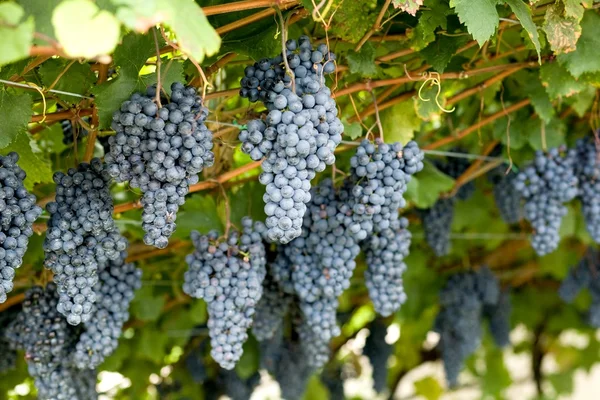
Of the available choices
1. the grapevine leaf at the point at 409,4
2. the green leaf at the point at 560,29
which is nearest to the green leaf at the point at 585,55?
the green leaf at the point at 560,29

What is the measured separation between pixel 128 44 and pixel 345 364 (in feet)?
11.2

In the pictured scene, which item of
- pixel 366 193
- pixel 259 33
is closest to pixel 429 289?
pixel 366 193

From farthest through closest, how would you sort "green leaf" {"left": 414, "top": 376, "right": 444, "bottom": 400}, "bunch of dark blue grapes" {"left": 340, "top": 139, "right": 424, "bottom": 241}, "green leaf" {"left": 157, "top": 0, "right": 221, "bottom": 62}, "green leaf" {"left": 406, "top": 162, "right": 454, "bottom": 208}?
"green leaf" {"left": 414, "top": 376, "right": 444, "bottom": 400} → "green leaf" {"left": 406, "top": 162, "right": 454, "bottom": 208} → "bunch of dark blue grapes" {"left": 340, "top": 139, "right": 424, "bottom": 241} → "green leaf" {"left": 157, "top": 0, "right": 221, "bottom": 62}

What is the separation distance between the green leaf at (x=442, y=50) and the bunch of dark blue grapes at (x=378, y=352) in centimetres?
214

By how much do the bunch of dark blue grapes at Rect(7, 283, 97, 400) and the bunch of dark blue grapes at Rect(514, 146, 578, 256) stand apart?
60.4 inches

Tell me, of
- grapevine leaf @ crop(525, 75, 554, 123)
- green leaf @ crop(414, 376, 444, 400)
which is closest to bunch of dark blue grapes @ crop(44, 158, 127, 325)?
grapevine leaf @ crop(525, 75, 554, 123)

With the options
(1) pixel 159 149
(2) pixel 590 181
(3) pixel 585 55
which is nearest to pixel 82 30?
(1) pixel 159 149

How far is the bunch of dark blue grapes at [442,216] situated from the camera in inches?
114

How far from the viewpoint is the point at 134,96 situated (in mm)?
1513

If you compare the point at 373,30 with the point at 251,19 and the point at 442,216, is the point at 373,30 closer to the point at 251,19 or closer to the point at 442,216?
the point at 251,19

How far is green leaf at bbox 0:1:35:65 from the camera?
3.30ft

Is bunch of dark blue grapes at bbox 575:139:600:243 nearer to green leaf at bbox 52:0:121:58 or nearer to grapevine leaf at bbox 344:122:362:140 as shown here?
grapevine leaf at bbox 344:122:362:140

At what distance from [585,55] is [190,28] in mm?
1301

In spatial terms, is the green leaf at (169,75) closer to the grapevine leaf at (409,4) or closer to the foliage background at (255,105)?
the foliage background at (255,105)
